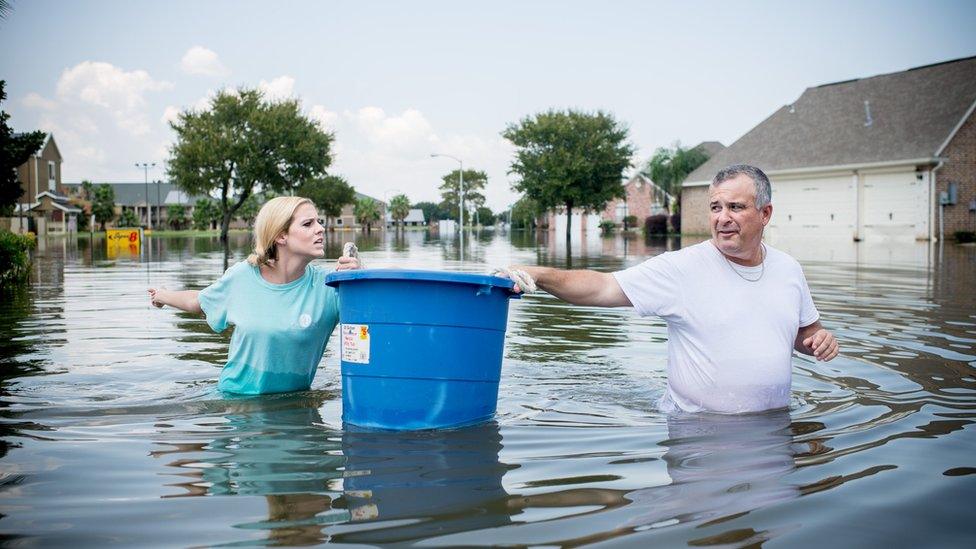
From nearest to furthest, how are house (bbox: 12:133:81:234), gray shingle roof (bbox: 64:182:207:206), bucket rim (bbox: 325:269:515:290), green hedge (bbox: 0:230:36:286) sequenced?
bucket rim (bbox: 325:269:515:290) → green hedge (bbox: 0:230:36:286) → house (bbox: 12:133:81:234) → gray shingle roof (bbox: 64:182:207:206)

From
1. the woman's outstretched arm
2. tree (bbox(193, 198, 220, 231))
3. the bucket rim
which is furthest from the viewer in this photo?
tree (bbox(193, 198, 220, 231))

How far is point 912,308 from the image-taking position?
418 inches

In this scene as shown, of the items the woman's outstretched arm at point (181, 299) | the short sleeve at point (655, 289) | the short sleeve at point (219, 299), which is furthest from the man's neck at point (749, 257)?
the woman's outstretched arm at point (181, 299)

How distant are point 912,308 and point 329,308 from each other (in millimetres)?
8299

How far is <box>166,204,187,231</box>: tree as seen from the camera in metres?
106

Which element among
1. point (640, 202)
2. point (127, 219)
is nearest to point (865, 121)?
point (640, 202)

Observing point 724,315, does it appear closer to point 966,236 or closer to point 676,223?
point 966,236

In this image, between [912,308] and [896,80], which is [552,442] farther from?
[896,80]

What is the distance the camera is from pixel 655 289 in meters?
4.43

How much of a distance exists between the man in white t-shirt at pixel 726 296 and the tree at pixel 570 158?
44266mm

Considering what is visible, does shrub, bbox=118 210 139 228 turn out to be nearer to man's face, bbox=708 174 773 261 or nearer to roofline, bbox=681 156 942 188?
roofline, bbox=681 156 942 188

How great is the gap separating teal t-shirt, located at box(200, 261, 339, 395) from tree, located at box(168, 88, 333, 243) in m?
46.3

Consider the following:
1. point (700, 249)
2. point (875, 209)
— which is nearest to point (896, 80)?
point (875, 209)

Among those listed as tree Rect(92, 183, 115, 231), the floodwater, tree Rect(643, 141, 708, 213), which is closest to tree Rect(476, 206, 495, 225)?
tree Rect(92, 183, 115, 231)
